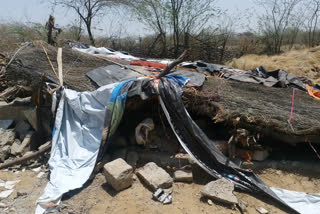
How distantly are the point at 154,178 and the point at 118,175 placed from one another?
547 millimetres

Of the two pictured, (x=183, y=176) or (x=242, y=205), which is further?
(x=183, y=176)

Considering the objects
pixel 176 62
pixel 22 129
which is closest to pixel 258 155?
pixel 176 62

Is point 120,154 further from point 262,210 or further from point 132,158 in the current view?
point 262,210

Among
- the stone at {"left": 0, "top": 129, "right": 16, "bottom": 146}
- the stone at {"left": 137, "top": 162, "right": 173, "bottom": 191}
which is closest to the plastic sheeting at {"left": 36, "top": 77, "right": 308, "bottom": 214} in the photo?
the stone at {"left": 137, "top": 162, "right": 173, "bottom": 191}

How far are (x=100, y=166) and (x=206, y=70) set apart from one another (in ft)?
11.0

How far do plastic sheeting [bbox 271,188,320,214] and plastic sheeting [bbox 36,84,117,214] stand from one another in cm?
287

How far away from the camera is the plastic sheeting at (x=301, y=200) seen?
2.99m

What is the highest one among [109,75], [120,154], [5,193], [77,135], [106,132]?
[109,75]

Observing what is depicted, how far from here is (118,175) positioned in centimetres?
310

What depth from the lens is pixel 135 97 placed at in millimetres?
3783

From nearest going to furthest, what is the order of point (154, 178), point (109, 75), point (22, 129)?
point (154, 178), point (109, 75), point (22, 129)

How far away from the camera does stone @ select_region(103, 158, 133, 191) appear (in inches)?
123

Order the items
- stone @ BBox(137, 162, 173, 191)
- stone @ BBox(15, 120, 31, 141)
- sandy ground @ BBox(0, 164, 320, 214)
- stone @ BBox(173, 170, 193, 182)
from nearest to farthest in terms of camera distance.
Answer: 1. sandy ground @ BBox(0, 164, 320, 214)
2. stone @ BBox(137, 162, 173, 191)
3. stone @ BBox(173, 170, 193, 182)
4. stone @ BBox(15, 120, 31, 141)

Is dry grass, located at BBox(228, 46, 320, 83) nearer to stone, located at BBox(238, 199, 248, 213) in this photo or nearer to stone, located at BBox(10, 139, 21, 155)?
stone, located at BBox(238, 199, 248, 213)
